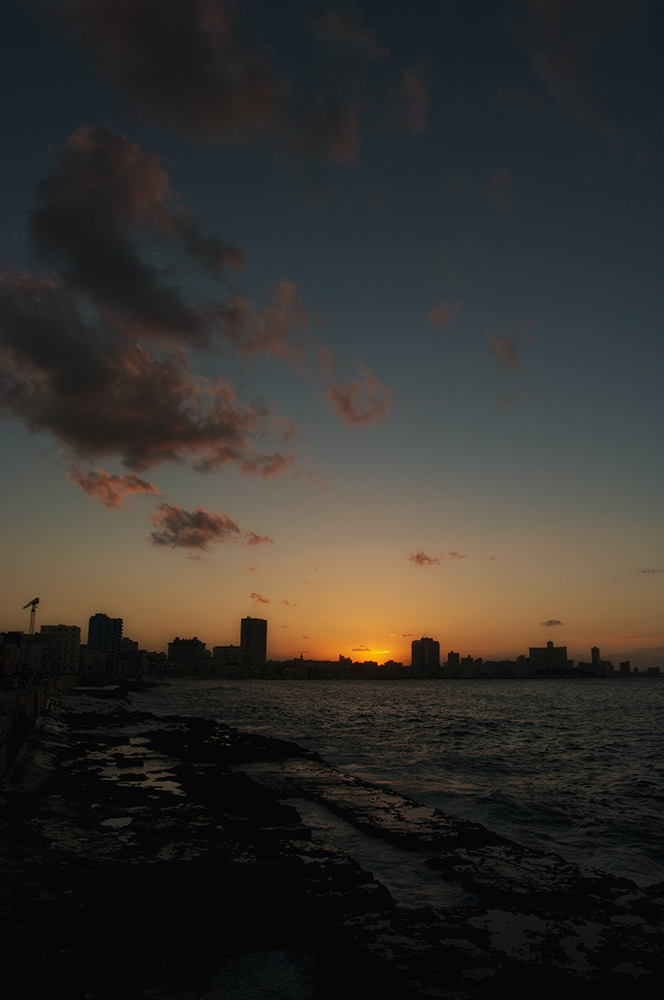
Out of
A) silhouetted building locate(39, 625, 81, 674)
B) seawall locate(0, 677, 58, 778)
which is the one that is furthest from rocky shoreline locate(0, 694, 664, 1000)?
silhouetted building locate(39, 625, 81, 674)

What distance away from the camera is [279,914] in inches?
349

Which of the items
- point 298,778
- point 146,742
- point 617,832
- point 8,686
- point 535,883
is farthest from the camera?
point 8,686

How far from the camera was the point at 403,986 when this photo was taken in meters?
6.95

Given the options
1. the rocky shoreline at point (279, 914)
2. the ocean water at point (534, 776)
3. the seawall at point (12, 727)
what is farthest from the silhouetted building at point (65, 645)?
the rocky shoreline at point (279, 914)

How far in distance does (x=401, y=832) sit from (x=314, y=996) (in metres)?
7.46

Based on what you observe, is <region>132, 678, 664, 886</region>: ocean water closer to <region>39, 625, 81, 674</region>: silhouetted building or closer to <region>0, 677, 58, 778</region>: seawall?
<region>0, 677, 58, 778</region>: seawall

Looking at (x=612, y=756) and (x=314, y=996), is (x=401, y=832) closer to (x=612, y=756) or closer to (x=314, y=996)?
(x=314, y=996)

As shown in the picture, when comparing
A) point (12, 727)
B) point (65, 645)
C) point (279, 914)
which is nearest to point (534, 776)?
point (279, 914)

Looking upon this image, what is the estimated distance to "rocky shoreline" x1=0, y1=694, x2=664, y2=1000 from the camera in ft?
23.0

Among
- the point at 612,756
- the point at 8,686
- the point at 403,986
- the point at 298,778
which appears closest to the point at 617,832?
the point at 298,778

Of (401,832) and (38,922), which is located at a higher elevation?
(38,922)

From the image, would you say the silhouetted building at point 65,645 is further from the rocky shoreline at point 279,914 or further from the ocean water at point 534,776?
the rocky shoreline at point 279,914

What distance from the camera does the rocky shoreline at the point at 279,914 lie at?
23.0 feet

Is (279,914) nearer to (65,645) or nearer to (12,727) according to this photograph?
(12,727)
